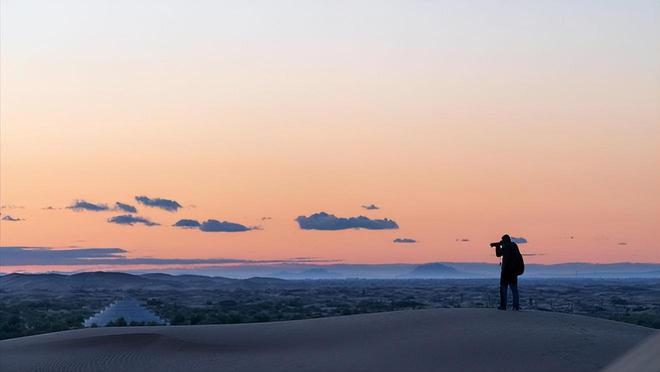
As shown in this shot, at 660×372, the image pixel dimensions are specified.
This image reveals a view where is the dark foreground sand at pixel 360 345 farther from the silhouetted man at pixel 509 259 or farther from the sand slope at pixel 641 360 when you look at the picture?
the silhouetted man at pixel 509 259

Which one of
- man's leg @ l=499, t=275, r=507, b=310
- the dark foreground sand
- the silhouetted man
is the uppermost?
the silhouetted man

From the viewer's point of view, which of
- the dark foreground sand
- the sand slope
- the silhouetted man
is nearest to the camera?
the sand slope

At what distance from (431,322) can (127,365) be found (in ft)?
26.0

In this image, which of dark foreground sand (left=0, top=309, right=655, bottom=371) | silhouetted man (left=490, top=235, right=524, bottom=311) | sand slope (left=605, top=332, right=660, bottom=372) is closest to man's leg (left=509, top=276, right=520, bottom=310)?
silhouetted man (left=490, top=235, right=524, bottom=311)

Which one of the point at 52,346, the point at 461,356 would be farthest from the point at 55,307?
the point at 461,356

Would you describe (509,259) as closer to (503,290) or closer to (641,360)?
(503,290)

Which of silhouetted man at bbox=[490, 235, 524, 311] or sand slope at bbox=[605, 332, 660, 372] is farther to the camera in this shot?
silhouetted man at bbox=[490, 235, 524, 311]

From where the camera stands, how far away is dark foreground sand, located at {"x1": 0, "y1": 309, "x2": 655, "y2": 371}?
22000 millimetres

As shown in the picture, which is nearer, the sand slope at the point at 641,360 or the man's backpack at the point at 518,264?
the sand slope at the point at 641,360

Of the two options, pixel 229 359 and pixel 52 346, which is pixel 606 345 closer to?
pixel 229 359

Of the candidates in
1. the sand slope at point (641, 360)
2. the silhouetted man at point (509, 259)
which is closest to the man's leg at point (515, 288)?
the silhouetted man at point (509, 259)

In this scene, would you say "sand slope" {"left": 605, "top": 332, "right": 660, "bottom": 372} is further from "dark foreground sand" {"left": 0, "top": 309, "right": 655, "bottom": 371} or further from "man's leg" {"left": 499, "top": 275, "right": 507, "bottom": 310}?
"man's leg" {"left": 499, "top": 275, "right": 507, "bottom": 310}

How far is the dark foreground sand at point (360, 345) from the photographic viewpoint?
866 inches

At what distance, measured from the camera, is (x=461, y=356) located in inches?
883
